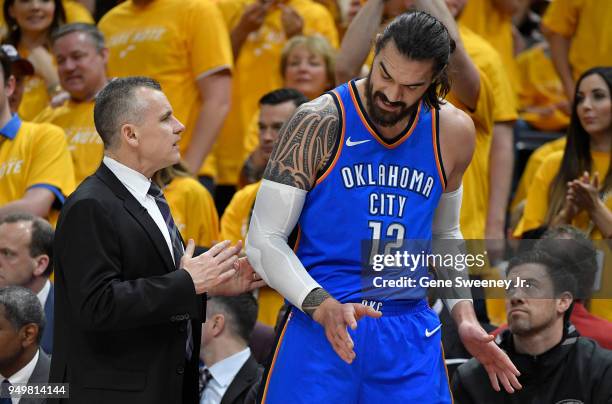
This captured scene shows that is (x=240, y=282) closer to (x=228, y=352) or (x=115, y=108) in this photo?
(x=115, y=108)

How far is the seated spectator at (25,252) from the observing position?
17.6 ft

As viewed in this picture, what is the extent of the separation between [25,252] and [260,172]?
5.57 feet

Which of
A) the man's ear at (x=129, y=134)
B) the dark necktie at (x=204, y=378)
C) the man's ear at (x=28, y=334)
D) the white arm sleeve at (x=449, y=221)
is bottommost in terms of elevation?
the dark necktie at (x=204, y=378)

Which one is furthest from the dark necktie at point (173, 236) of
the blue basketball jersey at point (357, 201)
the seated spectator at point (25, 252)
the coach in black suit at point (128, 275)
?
the seated spectator at point (25, 252)

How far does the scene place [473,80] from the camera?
17.4ft

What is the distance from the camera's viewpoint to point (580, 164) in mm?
5980

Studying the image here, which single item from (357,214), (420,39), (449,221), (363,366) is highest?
(420,39)

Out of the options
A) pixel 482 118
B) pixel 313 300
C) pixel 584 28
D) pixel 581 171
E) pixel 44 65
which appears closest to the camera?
pixel 313 300

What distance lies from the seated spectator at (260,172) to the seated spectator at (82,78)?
0.89m

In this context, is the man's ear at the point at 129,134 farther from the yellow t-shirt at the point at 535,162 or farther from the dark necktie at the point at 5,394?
the yellow t-shirt at the point at 535,162

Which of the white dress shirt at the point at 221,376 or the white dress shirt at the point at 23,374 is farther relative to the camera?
the white dress shirt at the point at 221,376

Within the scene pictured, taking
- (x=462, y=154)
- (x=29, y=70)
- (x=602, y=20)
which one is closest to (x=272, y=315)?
(x=29, y=70)

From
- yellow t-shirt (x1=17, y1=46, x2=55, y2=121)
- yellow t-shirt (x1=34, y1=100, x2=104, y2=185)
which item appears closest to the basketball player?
yellow t-shirt (x1=34, y1=100, x2=104, y2=185)

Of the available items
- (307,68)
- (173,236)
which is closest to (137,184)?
(173,236)
